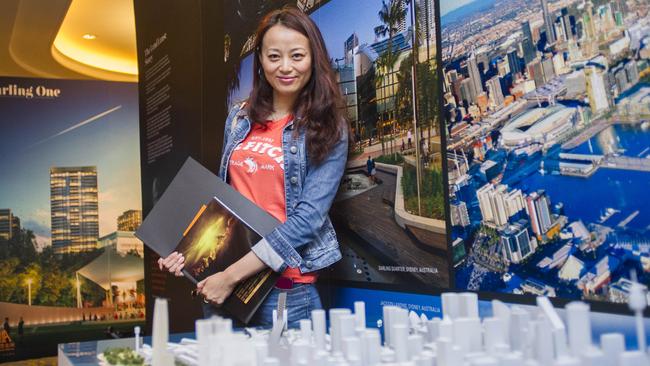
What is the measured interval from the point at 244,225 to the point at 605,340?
1362 mm

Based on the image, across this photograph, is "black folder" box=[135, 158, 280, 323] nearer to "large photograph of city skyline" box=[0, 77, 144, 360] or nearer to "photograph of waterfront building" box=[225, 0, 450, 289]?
"photograph of waterfront building" box=[225, 0, 450, 289]

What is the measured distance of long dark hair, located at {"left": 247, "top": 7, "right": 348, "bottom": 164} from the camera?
2062mm

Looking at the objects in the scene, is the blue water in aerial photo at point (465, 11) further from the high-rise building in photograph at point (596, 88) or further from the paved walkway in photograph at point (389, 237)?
the paved walkway in photograph at point (389, 237)

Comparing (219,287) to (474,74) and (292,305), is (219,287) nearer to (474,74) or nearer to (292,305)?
(292,305)

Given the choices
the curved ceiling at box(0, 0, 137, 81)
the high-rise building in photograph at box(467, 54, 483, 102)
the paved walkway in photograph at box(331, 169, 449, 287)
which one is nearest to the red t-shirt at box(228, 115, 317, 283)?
the paved walkway in photograph at box(331, 169, 449, 287)

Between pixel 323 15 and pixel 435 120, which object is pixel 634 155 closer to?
pixel 435 120

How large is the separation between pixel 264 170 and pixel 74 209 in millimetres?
5662

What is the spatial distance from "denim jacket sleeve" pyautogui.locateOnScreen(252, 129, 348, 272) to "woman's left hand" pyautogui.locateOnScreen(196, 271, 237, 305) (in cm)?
13

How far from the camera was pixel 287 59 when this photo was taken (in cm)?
213

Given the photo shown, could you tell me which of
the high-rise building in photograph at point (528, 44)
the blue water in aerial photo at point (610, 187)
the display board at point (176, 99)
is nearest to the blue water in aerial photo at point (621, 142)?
the blue water in aerial photo at point (610, 187)

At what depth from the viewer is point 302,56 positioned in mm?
2133

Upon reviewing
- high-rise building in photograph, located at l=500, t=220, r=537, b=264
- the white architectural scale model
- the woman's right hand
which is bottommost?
A: the white architectural scale model

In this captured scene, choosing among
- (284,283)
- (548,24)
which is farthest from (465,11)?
(284,283)

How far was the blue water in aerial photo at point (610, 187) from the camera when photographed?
127 centimetres
